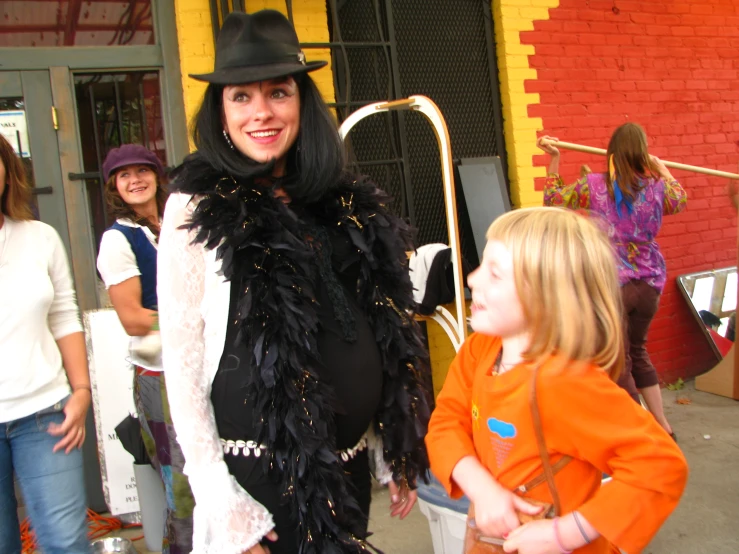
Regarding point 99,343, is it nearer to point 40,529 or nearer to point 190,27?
point 40,529

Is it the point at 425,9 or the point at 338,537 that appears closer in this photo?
the point at 338,537

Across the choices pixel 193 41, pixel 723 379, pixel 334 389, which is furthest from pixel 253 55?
pixel 723 379

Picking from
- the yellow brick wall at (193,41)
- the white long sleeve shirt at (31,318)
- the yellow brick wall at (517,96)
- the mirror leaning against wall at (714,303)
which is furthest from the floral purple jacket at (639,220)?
the white long sleeve shirt at (31,318)

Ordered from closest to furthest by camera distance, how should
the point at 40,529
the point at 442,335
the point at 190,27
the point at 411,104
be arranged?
the point at 40,529 < the point at 411,104 < the point at 190,27 < the point at 442,335

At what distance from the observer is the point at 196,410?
151cm

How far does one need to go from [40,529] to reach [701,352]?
17.1ft

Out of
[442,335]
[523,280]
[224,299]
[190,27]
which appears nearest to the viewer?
[523,280]

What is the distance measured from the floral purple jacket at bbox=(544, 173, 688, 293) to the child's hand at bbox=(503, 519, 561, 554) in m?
2.89

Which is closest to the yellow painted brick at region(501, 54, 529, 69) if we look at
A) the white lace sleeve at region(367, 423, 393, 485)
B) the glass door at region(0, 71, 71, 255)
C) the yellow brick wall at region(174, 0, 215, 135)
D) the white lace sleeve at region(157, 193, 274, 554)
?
the yellow brick wall at region(174, 0, 215, 135)

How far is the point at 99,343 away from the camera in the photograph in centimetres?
360

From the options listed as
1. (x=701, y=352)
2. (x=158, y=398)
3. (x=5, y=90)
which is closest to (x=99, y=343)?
(x=158, y=398)

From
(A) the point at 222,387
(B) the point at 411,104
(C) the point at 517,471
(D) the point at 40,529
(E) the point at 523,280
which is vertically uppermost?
(B) the point at 411,104

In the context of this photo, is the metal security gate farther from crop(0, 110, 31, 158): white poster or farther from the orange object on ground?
the orange object on ground

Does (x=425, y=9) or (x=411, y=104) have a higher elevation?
(x=425, y=9)
